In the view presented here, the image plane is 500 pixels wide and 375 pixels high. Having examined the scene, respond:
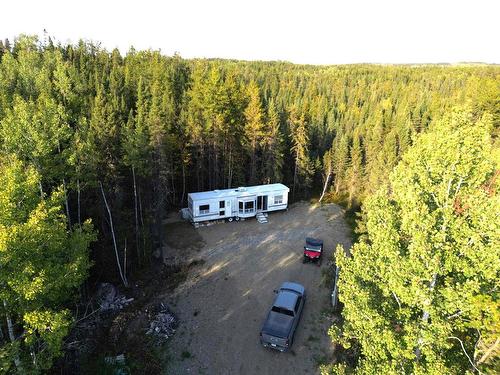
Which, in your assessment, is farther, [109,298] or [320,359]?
[109,298]

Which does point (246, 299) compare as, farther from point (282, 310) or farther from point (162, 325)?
point (162, 325)

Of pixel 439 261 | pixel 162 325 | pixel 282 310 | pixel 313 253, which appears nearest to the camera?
pixel 439 261

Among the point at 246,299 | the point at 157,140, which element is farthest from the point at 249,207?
the point at 246,299

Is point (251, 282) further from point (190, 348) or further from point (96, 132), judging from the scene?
point (96, 132)

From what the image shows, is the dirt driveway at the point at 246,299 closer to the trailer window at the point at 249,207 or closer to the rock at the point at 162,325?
the rock at the point at 162,325

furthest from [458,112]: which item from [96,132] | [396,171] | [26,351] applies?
[96,132]

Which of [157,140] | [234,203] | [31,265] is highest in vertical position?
[157,140]
